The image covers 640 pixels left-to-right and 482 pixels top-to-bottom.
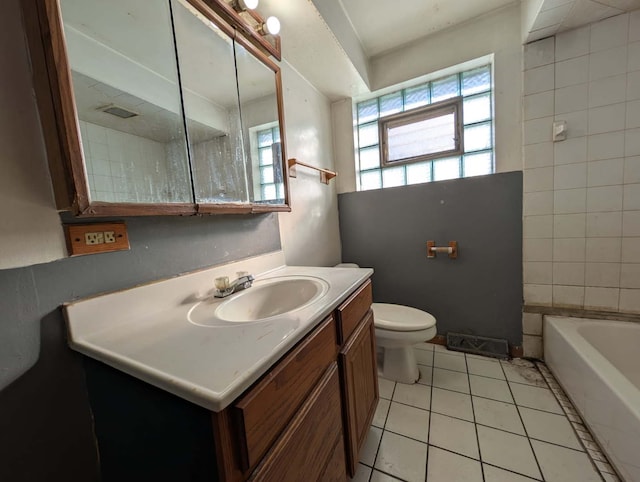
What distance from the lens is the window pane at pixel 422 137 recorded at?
1.87 meters

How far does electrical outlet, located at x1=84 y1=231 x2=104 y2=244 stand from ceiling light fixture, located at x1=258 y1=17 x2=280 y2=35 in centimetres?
109

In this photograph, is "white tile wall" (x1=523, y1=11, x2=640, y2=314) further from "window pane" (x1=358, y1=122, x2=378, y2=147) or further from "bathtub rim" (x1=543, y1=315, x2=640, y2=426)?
"window pane" (x1=358, y1=122, x2=378, y2=147)

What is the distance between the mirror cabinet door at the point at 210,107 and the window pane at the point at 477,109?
1.63 meters

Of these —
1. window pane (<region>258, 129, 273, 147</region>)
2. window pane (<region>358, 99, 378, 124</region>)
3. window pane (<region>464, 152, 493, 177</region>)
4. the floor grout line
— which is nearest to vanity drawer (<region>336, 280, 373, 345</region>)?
window pane (<region>258, 129, 273, 147</region>)

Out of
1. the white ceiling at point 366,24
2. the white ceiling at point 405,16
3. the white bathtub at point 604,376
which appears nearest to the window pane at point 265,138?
the white ceiling at point 366,24

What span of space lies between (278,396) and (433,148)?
200 centimetres

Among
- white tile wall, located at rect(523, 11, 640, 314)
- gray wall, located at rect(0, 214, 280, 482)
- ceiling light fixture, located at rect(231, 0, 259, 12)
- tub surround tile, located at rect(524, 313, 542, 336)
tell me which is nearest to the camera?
gray wall, located at rect(0, 214, 280, 482)

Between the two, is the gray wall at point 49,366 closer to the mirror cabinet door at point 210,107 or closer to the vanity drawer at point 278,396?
the mirror cabinet door at point 210,107

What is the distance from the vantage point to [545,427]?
1163mm

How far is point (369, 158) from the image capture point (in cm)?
215

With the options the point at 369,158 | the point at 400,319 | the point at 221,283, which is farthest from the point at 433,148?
the point at 221,283

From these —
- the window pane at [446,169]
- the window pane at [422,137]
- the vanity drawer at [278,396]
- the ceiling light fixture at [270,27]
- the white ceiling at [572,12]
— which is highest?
the white ceiling at [572,12]

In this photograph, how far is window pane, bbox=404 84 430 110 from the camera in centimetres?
193

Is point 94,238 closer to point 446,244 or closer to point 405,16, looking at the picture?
point 446,244
